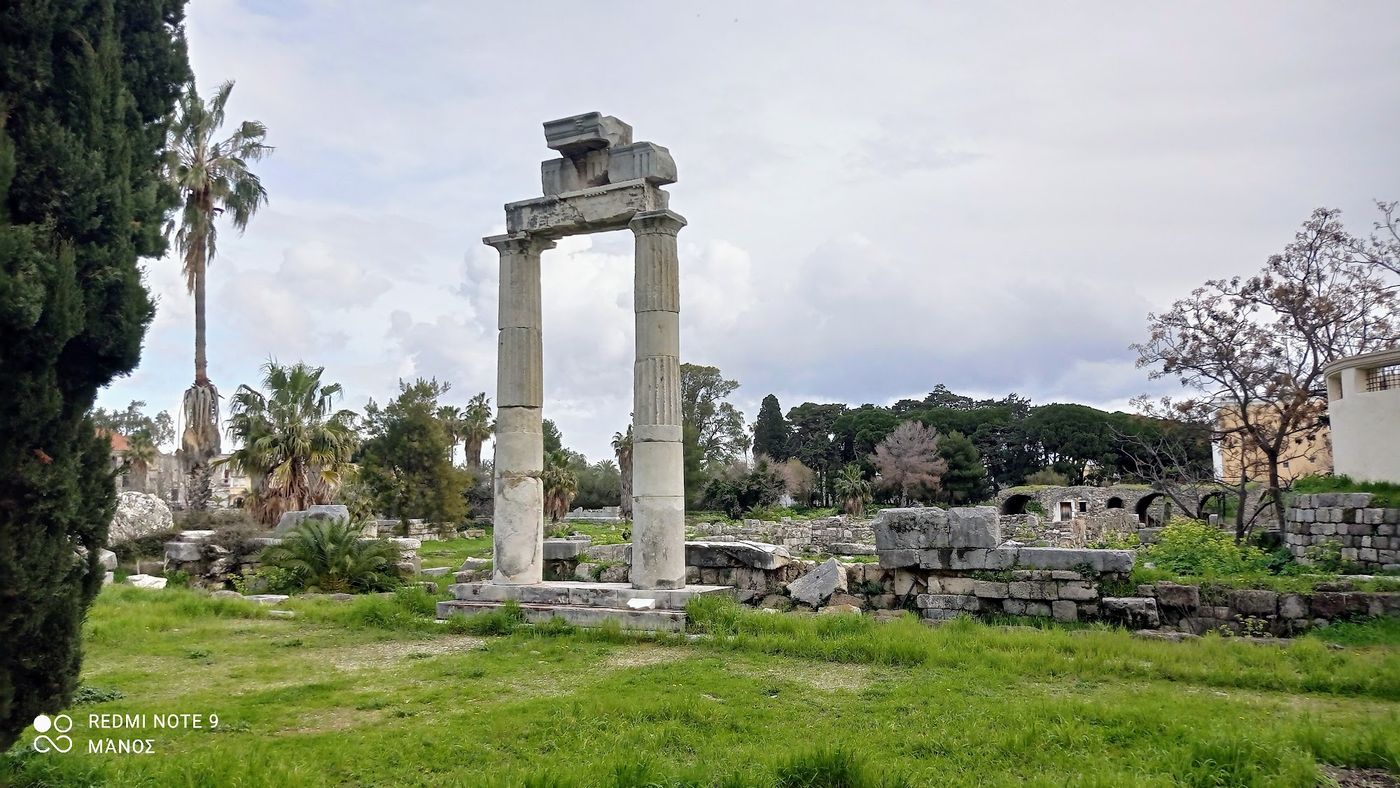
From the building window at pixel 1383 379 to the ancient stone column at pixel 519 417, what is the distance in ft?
61.7

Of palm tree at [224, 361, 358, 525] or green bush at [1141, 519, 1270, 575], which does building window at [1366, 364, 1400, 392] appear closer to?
green bush at [1141, 519, 1270, 575]

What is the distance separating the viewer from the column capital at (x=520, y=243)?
1401cm

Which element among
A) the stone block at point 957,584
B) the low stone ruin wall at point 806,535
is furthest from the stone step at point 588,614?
the low stone ruin wall at point 806,535

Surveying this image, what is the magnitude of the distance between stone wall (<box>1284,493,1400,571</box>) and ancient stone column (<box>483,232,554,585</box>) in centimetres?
1446

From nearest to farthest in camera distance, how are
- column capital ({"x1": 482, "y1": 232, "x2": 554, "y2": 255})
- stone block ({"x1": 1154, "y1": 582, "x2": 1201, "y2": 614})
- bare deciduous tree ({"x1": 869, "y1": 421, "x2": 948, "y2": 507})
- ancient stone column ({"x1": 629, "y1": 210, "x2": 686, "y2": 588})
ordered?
stone block ({"x1": 1154, "y1": 582, "x2": 1201, "y2": 614}), ancient stone column ({"x1": 629, "y1": 210, "x2": 686, "y2": 588}), column capital ({"x1": 482, "y1": 232, "x2": 554, "y2": 255}), bare deciduous tree ({"x1": 869, "y1": 421, "x2": 948, "y2": 507})

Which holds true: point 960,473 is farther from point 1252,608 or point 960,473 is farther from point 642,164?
point 642,164

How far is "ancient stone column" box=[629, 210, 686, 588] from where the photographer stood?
1248cm

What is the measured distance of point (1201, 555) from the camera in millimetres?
15391

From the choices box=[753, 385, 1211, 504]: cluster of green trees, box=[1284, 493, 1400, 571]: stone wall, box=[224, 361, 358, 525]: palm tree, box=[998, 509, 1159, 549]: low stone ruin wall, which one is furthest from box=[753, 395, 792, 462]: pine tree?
box=[1284, 493, 1400, 571]: stone wall

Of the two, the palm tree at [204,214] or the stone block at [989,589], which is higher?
the palm tree at [204,214]

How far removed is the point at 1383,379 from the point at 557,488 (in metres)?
35.5

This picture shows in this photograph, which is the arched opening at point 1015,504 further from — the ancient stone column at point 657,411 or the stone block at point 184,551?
the stone block at point 184,551

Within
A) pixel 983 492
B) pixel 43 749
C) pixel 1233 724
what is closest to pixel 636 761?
pixel 43 749

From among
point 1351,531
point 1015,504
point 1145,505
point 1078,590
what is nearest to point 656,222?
point 1078,590
